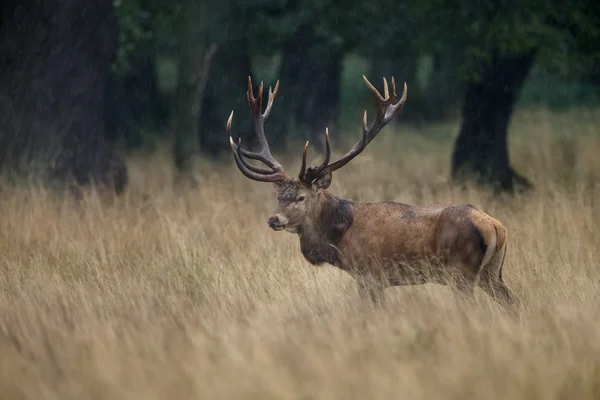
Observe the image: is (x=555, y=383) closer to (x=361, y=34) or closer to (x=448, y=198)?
(x=448, y=198)

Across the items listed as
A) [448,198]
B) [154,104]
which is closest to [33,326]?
[448,198]

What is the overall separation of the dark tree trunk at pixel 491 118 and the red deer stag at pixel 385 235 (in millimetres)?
6761

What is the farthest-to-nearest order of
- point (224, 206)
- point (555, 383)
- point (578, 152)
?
point (578, 152)
point (224, 206)
point (555, 383)

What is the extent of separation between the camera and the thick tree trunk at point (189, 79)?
57.5ft

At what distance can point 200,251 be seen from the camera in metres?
9.30

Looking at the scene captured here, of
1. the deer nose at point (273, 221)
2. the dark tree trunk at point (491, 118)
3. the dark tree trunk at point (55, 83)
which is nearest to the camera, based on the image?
the deer nose at point (273, 221)

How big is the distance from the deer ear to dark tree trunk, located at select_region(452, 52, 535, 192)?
684 cm

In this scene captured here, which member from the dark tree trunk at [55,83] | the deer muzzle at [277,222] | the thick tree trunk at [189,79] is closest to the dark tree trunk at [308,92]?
the thick tree trunk at [189,79]

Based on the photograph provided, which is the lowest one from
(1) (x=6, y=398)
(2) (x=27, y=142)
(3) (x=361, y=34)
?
(1) (x=6, y=398)

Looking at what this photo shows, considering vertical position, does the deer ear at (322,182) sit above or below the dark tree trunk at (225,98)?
below

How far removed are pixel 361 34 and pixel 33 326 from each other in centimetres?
1053

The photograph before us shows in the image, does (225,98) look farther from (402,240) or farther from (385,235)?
(402,240)

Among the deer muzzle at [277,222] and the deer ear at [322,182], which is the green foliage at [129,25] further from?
the deer muzzle at [277,222]

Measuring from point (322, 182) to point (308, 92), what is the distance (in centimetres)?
1370
